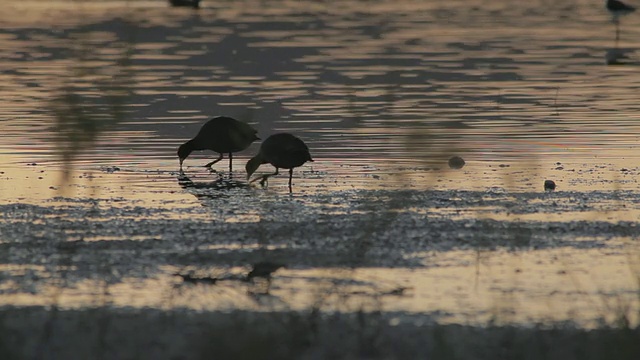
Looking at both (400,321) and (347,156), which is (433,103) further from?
(400,321)

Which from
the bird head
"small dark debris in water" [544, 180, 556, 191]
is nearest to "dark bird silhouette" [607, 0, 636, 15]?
the bird head

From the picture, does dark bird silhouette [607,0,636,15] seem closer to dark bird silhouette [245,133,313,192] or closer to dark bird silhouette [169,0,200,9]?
dark bird silhouette [169,0,200,9]

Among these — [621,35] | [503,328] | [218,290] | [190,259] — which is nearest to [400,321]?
[503,328]

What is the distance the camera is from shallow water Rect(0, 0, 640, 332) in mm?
6859

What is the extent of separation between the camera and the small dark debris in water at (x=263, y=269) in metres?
7.46

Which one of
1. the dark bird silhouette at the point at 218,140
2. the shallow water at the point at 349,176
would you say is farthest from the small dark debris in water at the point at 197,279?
the dark bird silhouette at the point at 218,140

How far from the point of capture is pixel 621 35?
30.3 metres

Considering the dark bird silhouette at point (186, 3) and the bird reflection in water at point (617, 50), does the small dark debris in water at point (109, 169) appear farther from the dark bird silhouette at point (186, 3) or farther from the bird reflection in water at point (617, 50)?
the dark bird silhouette at point (186, 3)

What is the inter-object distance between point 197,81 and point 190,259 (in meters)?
13.2

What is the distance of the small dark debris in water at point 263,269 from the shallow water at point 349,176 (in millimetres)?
78

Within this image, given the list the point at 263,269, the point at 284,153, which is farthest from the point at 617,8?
the point at 263,269

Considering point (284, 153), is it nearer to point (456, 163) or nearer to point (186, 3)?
point (456, 163)

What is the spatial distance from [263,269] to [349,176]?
4.03 metres

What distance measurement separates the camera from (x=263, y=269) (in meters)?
7.63
